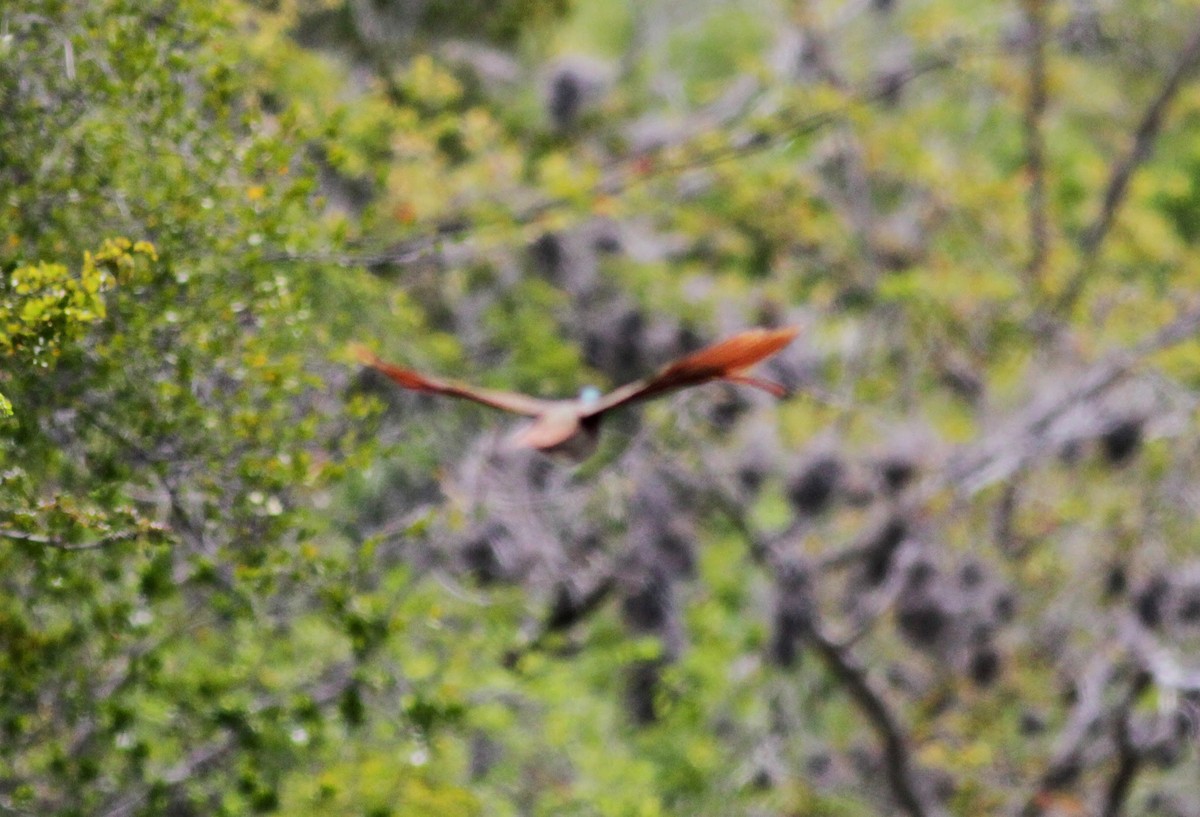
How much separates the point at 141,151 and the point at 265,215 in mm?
261

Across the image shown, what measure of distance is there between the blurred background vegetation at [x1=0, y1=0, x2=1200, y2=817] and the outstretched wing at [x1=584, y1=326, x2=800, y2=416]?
0.77m

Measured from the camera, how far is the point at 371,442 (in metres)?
2.85

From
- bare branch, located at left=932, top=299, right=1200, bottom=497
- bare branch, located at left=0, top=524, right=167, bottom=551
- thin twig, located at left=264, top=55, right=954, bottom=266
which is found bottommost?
bare branch, located at left=932, top=299, right=1200, bottom=497

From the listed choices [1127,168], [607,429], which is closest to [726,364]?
[607,429]

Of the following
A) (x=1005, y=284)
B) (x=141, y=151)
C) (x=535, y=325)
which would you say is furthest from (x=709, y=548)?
(x=141, y=151)

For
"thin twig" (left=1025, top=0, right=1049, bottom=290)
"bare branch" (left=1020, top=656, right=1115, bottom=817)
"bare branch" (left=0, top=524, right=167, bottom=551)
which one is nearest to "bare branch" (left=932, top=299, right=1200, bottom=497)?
"bare branch" (left=1020, top=656, right=1115, bottom=817)

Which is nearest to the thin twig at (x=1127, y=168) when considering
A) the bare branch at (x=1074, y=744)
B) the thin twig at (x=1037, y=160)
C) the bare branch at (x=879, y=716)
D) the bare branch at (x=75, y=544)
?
the thin twig at (x=1037, y=160)

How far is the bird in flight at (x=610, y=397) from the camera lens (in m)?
2.26

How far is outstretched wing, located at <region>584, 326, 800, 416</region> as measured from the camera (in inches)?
87.4

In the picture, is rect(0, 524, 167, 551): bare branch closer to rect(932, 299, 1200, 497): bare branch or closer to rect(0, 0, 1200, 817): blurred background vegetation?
rect(0, 0, 1200, 817): blurred background vegetation

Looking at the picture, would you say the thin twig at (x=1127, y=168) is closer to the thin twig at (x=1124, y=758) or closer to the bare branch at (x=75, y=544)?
the thin twig at (x=1124, y=758)

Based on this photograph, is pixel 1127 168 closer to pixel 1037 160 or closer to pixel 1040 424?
pixel 1037 160

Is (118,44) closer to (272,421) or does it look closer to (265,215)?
(265,215)

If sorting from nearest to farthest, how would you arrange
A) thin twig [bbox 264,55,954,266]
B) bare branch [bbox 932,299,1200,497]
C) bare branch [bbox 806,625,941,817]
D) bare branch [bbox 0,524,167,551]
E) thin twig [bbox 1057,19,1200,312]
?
bare branch [bbox 0,524,167,551] → thin twig [bbox 264,55,954,266] → bare branch [bbox 806,625,941,817] → bare branch [bbox 932,299,1200,497] → thin twig [bbox 1057,19,1200,312]
